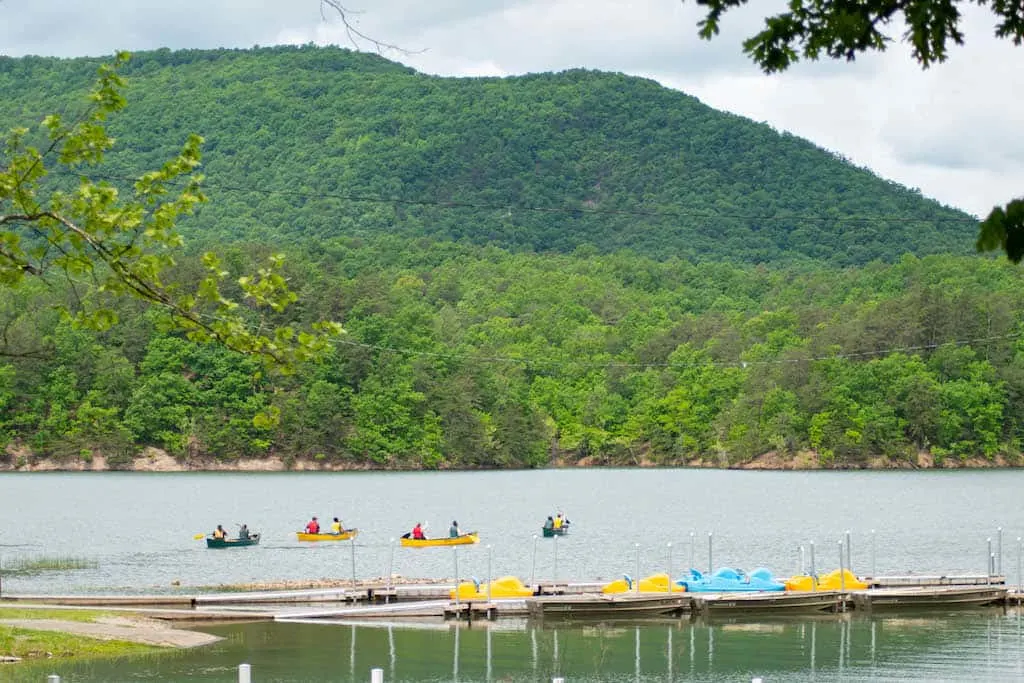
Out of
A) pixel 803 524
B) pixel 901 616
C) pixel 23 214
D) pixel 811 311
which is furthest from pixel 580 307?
pixel 23 214

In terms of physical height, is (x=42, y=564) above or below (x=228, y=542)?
below

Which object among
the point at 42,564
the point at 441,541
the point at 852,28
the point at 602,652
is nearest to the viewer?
the point at 852,28

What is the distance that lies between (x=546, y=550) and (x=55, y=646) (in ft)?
122

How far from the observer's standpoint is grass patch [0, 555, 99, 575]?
49312mm

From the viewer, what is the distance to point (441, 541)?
62.6 meters

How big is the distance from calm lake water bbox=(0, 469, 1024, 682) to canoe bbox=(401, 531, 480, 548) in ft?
1.55

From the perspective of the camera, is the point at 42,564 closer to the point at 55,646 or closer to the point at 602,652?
the point at 55,646

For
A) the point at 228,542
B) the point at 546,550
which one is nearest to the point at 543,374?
the point at 546,550

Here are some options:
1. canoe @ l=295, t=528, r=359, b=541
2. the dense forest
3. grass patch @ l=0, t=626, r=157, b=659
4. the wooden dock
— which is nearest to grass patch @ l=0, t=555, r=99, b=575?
canoe @ l=295, t=528, r=359, b=541

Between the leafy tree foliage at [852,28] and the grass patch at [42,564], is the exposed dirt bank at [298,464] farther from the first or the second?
the leafy tree foliage at [852,28]

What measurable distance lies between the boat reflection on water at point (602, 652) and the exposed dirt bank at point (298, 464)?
311ft

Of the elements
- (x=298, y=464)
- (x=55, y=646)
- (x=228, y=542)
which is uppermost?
(x=298, y=464)

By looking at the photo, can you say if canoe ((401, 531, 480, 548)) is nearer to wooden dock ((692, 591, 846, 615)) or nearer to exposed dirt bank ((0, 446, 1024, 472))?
wooden dock ((692, 591, 846, 615))

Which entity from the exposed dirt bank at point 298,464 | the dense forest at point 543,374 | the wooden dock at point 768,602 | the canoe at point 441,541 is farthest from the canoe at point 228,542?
the exposed dirt bank at point 298,464
